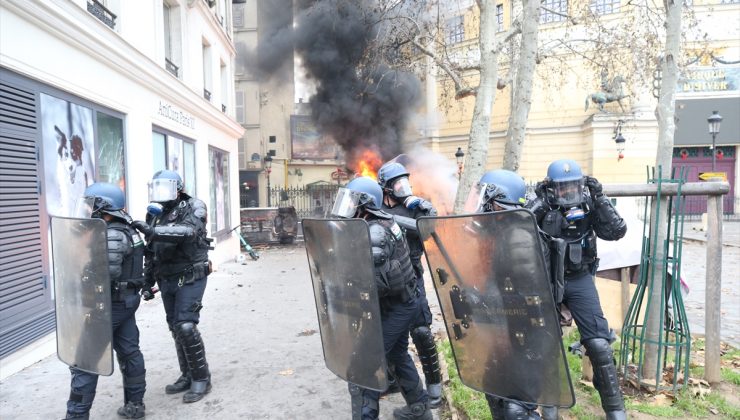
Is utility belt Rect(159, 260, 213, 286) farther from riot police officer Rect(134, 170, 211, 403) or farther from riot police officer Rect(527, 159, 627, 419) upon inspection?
riot police officer Rect(527, 159, 627, 419)

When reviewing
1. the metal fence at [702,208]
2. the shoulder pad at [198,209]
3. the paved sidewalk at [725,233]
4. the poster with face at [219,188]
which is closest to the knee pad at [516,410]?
the shoulder pad at [198,209]

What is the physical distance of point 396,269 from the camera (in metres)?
2.53

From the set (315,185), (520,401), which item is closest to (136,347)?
(520,401)

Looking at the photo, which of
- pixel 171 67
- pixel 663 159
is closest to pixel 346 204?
pixel 663 159

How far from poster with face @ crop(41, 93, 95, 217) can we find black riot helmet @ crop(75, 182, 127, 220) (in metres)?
2.15

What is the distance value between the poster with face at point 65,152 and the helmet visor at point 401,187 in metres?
3.68

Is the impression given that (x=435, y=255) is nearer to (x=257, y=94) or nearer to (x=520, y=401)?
(x=520, y=401)

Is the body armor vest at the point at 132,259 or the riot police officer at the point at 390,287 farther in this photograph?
the body armor vest at the point at 132,259

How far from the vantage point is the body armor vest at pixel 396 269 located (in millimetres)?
2520

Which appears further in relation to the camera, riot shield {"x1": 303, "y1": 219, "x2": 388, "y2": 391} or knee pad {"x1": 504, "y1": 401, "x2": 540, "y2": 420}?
riot shield {"x1": 303, "y1": 219, "x2": 388, "y2": 391}

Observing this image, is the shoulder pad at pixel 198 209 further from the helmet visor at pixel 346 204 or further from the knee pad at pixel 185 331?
the helmet visor at pixel 346 204

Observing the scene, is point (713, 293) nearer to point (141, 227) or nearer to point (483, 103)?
point (141, 227)

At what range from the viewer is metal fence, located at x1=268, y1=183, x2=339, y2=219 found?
21.5 meters

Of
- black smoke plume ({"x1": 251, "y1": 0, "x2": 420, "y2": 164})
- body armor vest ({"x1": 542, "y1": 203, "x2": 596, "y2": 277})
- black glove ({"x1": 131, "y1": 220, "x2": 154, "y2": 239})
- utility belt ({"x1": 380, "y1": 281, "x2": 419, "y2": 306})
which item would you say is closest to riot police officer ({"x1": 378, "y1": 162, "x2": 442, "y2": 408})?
utility belt ({"x1": 380, "y1": 281, "x2": 419, "y2": 306})
